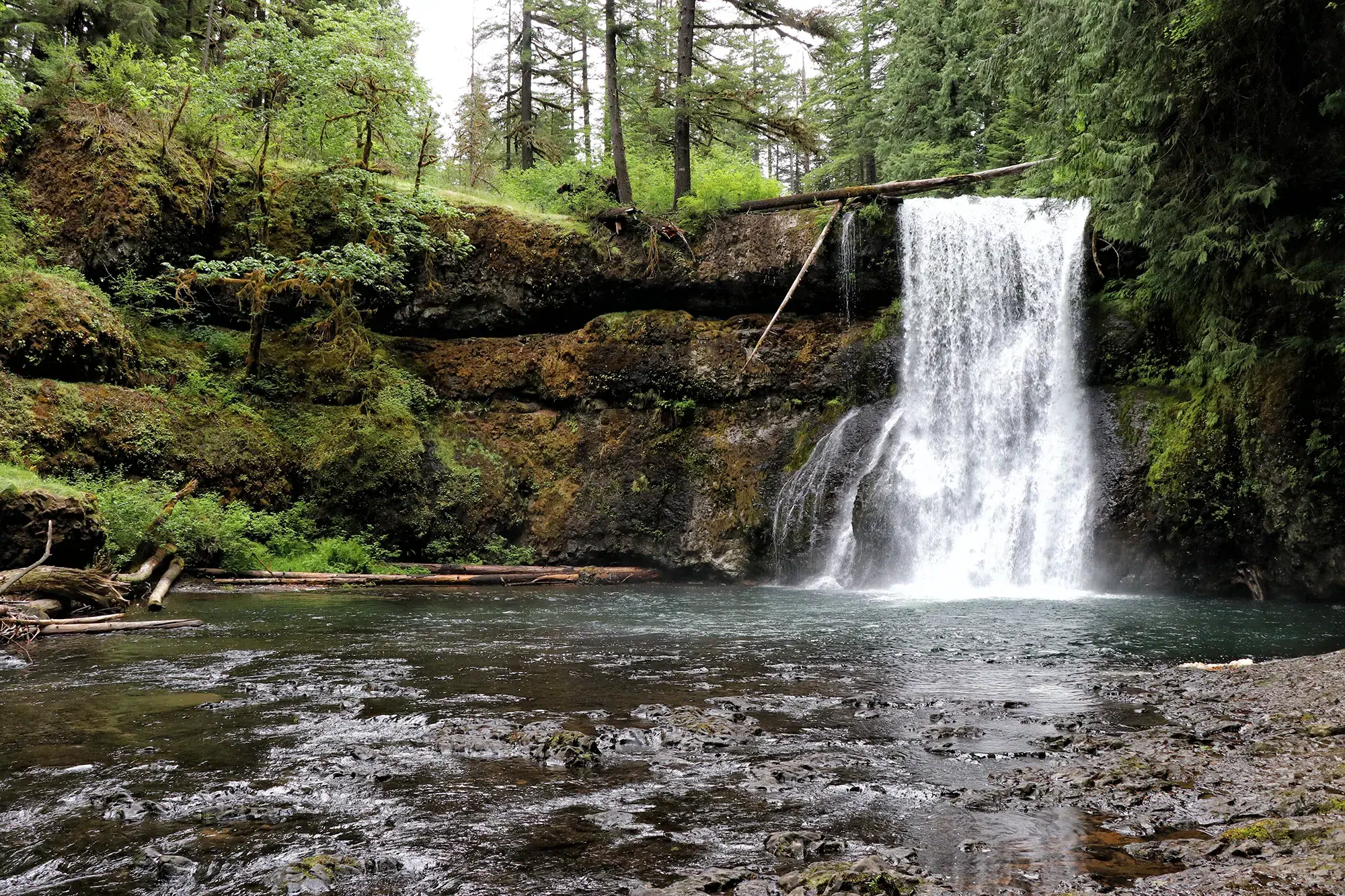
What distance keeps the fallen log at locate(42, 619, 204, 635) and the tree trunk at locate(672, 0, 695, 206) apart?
14.2m

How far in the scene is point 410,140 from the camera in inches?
715

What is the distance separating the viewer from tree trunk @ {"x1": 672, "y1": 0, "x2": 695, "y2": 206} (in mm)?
18422

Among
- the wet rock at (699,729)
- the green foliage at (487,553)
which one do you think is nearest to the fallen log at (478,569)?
the green foliage at (487,553)

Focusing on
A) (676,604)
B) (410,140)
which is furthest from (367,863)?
(410,140)

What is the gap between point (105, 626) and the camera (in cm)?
787

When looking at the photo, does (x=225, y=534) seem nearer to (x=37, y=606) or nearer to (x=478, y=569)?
(x=478, y=569)

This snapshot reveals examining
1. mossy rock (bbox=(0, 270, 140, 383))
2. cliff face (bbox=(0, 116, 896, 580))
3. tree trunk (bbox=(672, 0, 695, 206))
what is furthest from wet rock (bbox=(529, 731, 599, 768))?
tree trunk (bbox=(672, 0, 695, 206))

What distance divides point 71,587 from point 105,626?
1179 mm

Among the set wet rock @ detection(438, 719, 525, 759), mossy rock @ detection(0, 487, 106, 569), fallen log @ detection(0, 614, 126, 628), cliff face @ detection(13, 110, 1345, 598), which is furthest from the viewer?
cliff face @ detection(13, 110, 1345, 598)

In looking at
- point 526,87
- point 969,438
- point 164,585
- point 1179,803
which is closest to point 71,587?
point 164,585

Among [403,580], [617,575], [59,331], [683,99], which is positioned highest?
[683,99]

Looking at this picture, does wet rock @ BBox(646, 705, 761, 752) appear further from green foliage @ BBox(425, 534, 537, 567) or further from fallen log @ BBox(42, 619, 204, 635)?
green foliage @ BBox(425, 534, 537, 567)

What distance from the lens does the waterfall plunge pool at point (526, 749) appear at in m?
2.96

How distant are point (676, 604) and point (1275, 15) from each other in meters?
11.2
